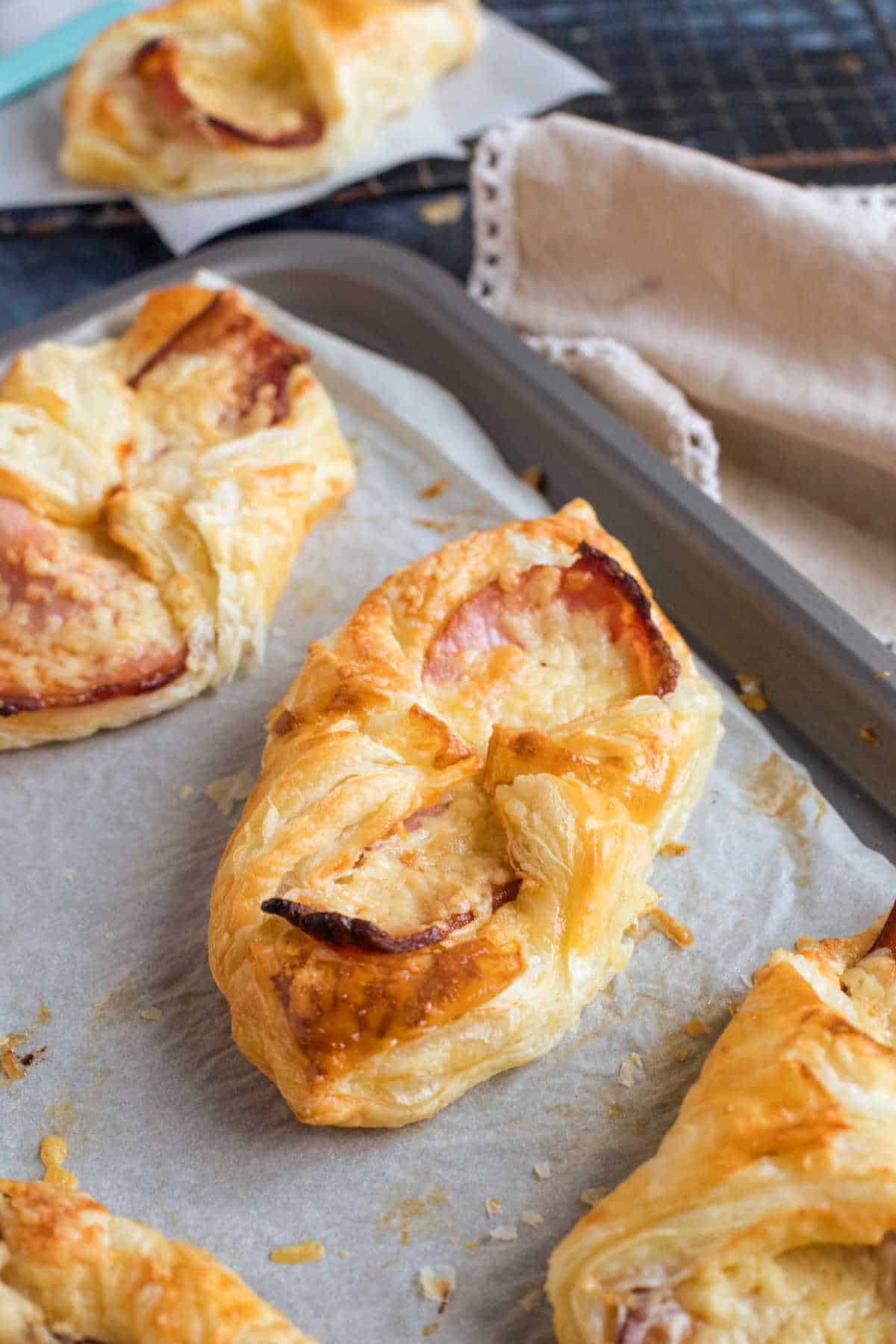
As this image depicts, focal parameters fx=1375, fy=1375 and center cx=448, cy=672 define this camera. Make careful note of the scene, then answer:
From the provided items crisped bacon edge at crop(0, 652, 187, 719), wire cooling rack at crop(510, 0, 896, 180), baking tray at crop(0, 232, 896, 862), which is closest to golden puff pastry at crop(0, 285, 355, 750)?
crisped bacon edge at crop(0, 652, 187, 719)

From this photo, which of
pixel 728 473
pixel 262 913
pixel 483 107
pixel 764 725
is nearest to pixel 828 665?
pixel 764 725

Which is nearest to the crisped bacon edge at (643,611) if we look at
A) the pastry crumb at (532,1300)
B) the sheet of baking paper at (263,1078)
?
the sheet of baking paper at (263,1078)

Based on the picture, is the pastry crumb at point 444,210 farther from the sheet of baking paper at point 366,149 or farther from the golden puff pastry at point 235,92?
the golden puff pastry at point 235,92

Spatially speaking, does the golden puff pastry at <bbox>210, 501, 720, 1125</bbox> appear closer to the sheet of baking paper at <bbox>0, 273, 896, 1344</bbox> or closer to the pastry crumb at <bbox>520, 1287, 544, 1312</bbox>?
the sheet of baking paper at <bbox>0, 273, 896, 1344</bbox>

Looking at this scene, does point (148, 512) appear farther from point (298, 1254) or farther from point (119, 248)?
point (119, 248)

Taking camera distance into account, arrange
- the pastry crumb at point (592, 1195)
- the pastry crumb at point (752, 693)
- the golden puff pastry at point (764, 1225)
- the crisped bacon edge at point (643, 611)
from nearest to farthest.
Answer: the golden puff pastry at point (764, 1225)
the pastry crumb at point (592, 1195)
the crisped bacon edge at point (643, 611)
the pastry crumb at point (752, 693)

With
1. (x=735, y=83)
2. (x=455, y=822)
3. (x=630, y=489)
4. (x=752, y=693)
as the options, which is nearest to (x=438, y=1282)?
(x=455, y=822)

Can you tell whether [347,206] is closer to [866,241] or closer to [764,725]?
[866,241]
